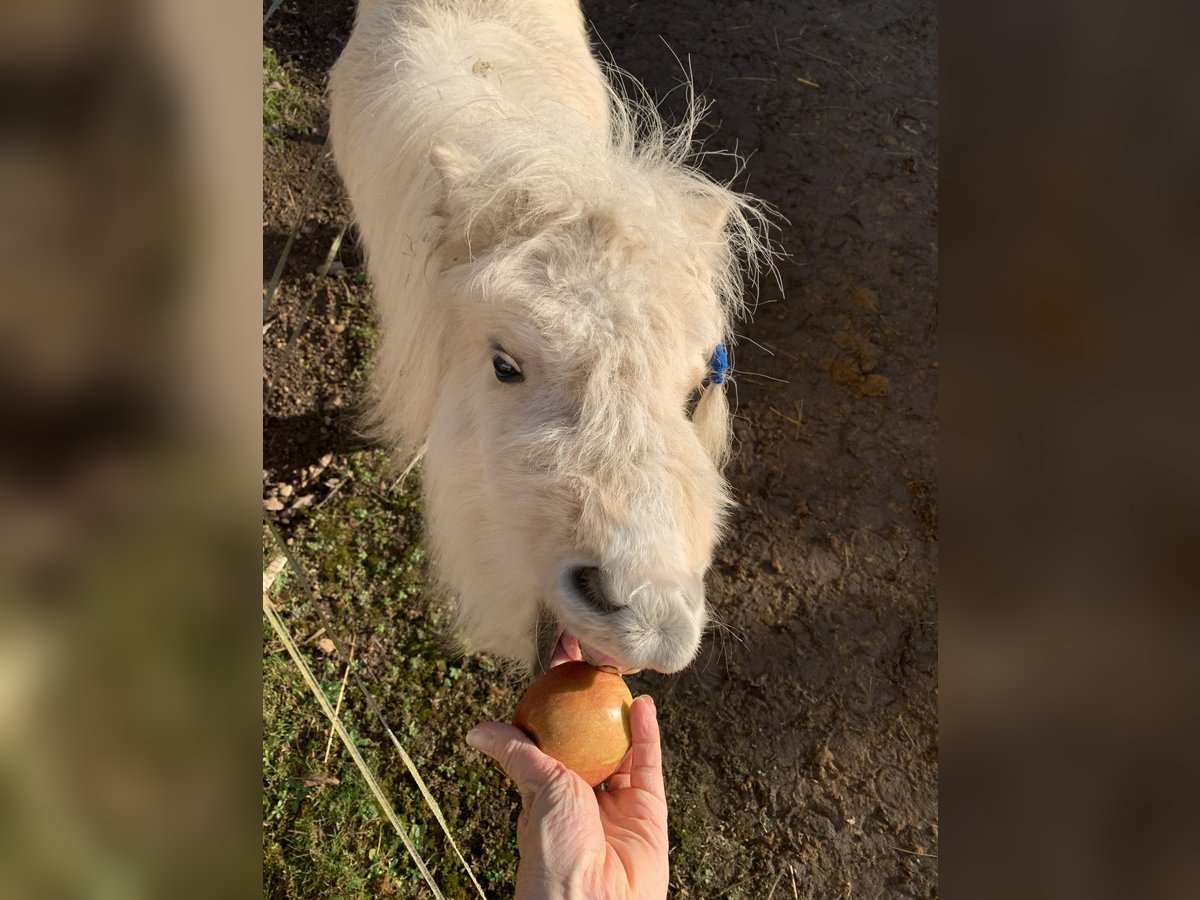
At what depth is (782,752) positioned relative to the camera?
361 centimetres

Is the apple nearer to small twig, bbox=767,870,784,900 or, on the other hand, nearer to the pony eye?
A: the pony eye

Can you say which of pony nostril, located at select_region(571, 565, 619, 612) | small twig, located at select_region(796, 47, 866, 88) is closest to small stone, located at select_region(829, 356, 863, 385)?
small twig, located at select_region(796, 47, 866, 88)

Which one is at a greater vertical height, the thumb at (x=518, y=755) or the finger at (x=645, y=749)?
the thumb at (x=518, y=755)

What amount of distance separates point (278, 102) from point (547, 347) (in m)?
3.96

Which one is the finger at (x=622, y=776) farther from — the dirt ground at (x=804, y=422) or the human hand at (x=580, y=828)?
the dirt ground at (x=804, y=422)

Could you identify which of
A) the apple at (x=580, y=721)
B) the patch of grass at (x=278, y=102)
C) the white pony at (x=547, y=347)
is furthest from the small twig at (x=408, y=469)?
the patch of grass at (x=278, y=102)

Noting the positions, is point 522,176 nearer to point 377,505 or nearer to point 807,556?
point 377,505

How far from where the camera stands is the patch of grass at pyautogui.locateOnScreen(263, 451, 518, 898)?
10.3 feet
